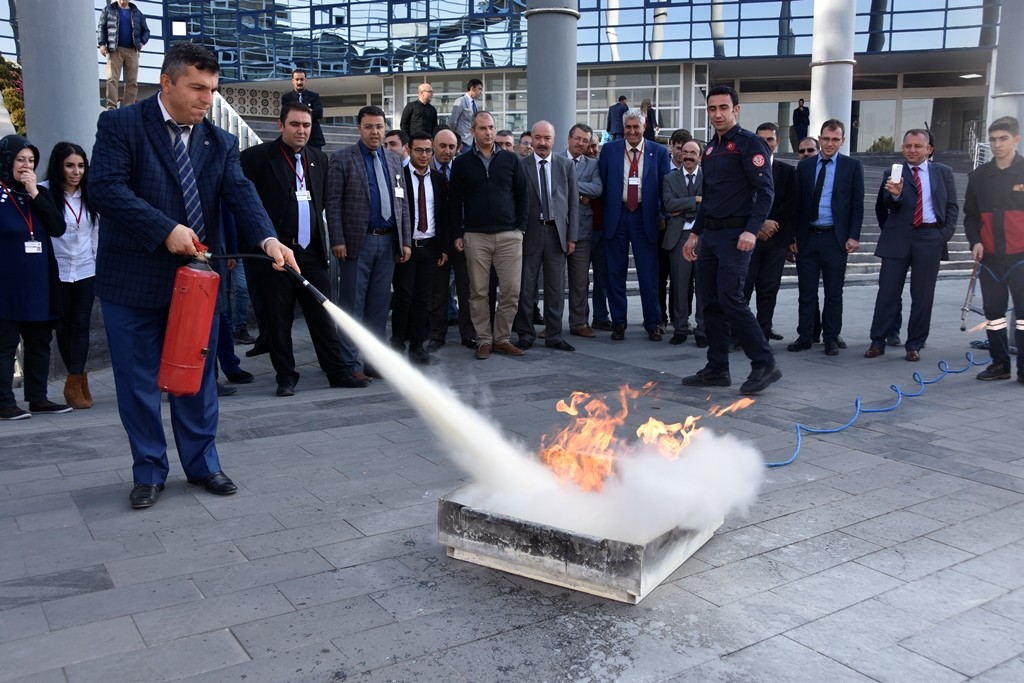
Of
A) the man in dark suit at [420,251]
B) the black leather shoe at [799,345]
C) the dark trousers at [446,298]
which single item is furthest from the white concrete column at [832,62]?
the man in dark suit at [420,251]

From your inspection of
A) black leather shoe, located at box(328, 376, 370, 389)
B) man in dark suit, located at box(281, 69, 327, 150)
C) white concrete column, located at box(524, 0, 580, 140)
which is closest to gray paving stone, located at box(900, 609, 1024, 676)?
black leather shoe, located at box(328, 376, 370, 389)

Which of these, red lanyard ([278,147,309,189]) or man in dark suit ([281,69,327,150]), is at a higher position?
man in dark suit ([281,69,327,150])

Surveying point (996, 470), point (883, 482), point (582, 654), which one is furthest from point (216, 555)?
point (996, 470)

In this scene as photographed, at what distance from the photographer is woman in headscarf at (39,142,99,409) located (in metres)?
7.16

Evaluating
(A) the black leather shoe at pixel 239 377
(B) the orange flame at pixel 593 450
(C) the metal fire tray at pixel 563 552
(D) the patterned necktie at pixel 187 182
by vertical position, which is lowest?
(A) the black leather shoe at pixel 239 377

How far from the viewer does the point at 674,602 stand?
370cm

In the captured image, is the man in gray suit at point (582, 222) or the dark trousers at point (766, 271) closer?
the dark trousers at point (766, 271)

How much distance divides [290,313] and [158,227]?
10.9 ft

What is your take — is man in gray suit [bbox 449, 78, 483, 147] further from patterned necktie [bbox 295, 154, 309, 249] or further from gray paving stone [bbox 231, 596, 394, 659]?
gray paving stone [bbox 231, 596, 394, 659]

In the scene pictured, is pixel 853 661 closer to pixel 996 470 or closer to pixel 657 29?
pixel 996 470

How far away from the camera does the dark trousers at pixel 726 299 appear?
752 cm

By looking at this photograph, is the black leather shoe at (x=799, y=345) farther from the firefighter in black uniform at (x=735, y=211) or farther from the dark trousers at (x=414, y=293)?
the dark trousers at (x=414, y=293)

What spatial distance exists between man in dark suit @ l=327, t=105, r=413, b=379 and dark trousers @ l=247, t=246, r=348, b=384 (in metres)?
0.19

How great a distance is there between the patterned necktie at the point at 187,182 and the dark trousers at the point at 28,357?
2.97 metres
